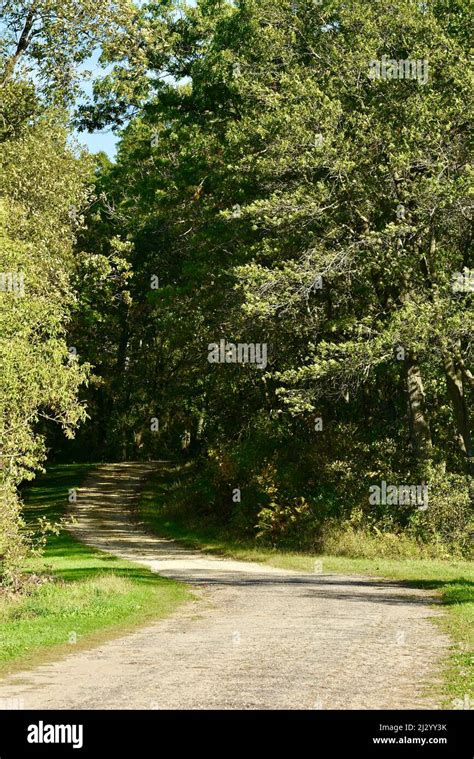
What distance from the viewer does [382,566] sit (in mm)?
29109

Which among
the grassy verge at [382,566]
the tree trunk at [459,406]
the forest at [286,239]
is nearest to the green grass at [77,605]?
the forest at [286,239]

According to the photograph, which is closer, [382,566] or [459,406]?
[382,566]

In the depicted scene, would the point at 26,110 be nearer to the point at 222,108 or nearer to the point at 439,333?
the point at 222,108

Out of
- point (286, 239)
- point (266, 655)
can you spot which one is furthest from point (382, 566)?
point (266, 655)

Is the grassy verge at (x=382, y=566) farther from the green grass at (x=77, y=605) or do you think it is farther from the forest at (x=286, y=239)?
the green grass at (x=77, y=605)

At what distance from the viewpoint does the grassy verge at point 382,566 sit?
1339cm

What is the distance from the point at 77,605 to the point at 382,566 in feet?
37.4

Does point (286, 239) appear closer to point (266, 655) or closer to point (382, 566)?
point (382, 566)

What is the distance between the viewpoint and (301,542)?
33.3 m

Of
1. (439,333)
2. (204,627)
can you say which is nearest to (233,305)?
(439,333)

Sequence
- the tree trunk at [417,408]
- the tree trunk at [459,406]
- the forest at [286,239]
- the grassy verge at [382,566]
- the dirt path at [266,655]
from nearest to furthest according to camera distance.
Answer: the dirt path at [266,655] < the grassy verge at [382,566] < the forest at [286,239] < the tree trunk at [459,406] < the tree trunk at [417,408]

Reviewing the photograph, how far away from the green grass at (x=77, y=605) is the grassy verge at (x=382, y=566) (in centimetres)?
526

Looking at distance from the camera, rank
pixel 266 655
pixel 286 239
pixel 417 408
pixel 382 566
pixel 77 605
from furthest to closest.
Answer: pixel 417 408 → pixel 286 239 → pixel 382 566 → pixel 77 605 → pixel 266 655

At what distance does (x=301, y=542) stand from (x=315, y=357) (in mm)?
7409
